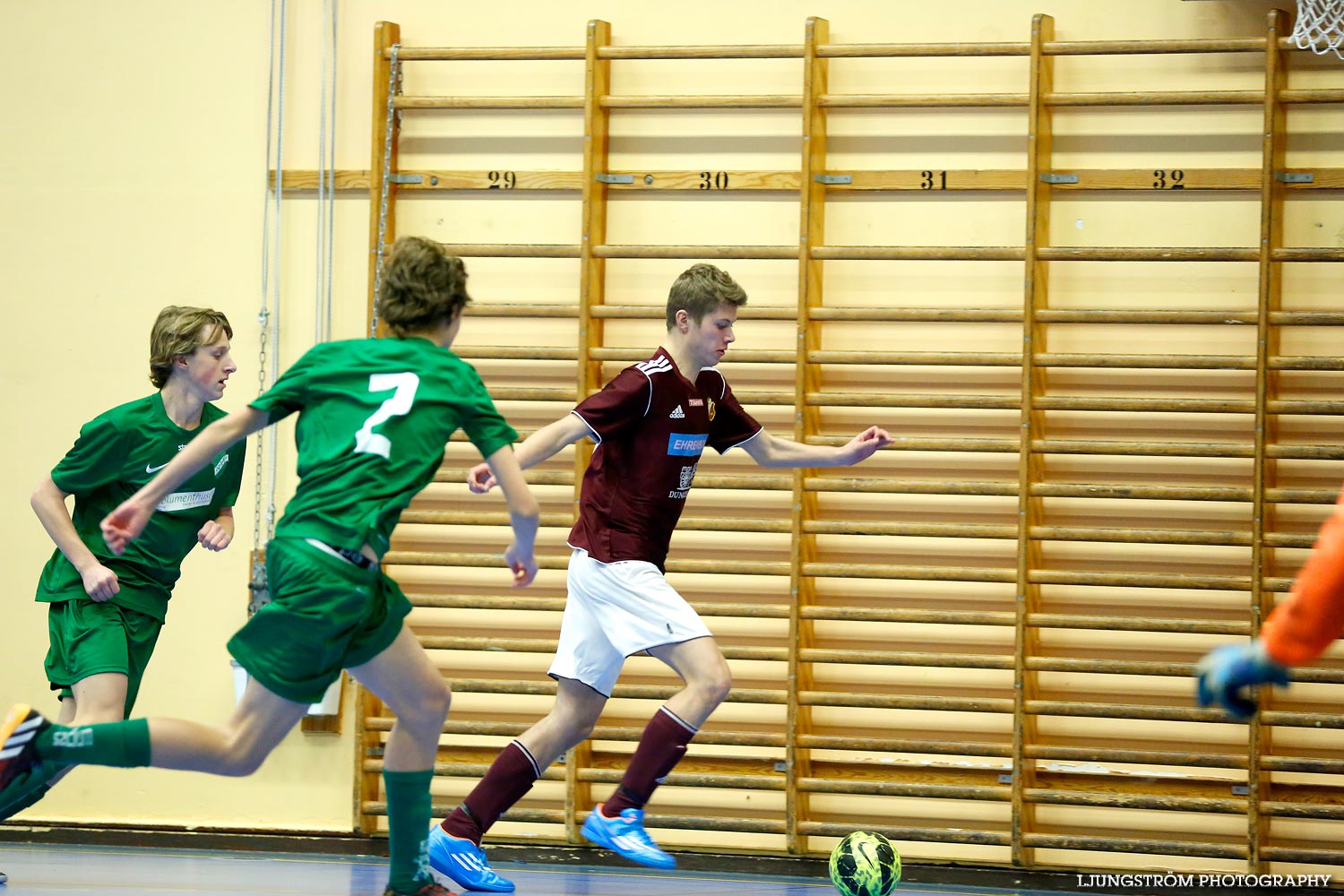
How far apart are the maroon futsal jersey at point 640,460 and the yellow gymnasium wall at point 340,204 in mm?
1580

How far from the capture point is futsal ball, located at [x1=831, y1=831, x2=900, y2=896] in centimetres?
404

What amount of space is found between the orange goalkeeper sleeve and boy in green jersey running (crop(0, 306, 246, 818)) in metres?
2.71

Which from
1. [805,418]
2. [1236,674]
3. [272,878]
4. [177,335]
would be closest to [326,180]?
[177,335]

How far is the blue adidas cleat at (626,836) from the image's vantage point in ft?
12.4

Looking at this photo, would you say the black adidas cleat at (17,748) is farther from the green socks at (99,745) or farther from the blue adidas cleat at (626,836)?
the blue adidas cleat at (626,836)

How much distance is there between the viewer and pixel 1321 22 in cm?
513

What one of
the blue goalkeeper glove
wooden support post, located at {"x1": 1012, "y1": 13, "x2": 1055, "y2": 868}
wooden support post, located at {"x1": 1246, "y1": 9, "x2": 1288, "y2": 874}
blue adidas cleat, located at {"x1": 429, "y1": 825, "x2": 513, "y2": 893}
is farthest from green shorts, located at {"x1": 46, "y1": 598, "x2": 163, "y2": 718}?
wooden support post, located at {"x1": 1246, "y1": 9, "x2": 1288, "y2": 874}

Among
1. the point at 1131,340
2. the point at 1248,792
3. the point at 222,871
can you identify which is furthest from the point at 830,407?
the point at 222,871

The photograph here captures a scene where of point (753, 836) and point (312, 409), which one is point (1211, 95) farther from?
point (312, 409)

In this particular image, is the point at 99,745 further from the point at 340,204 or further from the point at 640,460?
the point at 340,204

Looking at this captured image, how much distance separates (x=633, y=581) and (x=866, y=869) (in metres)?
1.06

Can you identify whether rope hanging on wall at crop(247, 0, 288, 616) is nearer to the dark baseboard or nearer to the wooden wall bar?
the wooden wall bar

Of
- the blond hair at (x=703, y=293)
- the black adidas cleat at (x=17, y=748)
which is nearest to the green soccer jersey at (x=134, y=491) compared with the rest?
the black adidas cleat at (x=17, y=748)

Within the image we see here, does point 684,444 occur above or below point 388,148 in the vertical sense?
below
